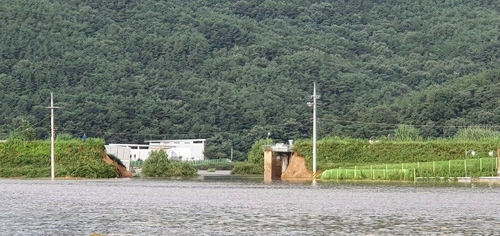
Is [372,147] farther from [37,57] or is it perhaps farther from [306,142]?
[37,57]

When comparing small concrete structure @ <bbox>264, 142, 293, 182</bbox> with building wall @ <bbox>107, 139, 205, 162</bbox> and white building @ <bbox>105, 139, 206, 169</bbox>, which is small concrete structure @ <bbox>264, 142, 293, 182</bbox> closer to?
white building @ <bbox>105, 139, 206, 169</bbox>

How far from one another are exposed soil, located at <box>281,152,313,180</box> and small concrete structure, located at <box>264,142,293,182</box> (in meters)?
0.70

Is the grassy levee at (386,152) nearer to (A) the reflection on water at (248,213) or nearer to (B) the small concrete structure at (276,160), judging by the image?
(B) the small concrete structure at (276,160)

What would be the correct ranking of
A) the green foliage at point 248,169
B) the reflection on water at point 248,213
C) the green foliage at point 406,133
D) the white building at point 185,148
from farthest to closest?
the white building at point 185,148 → the green foliage at point 248,169 → the green foliage at point 406,133 → the reflection on water at point 248,213

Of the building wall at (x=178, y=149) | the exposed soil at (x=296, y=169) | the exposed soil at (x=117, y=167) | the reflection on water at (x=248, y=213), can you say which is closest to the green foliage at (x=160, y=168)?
the exposed soil at (x=117, y=167)

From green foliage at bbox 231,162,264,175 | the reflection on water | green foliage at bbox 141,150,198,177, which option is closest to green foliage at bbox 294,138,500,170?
green foliage at bbox 141,150,198,177

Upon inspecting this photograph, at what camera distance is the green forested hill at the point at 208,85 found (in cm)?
14438

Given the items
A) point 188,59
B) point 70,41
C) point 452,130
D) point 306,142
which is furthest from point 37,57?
point 306,142

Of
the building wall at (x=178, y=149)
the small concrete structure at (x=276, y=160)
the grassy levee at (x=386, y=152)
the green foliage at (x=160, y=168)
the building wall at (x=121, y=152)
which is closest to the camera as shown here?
the grassy levee at (x=386, y=152)

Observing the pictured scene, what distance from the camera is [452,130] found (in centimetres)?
13475

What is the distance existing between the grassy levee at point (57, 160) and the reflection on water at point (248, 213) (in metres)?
36.0

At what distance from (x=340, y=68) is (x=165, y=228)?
15183cm

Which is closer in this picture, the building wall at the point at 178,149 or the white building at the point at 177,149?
the white building at the point at 177,149

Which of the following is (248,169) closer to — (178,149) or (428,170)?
(428,170)
